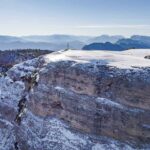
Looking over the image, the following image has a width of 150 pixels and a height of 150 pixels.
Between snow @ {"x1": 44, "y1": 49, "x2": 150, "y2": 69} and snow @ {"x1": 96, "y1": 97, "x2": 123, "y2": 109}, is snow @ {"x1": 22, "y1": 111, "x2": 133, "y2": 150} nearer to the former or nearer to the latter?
snow @ {"x1": 96, "y1": 97, "x2": 123, "y2": 109}

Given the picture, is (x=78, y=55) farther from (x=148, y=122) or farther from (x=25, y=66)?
(x=148, y=122)

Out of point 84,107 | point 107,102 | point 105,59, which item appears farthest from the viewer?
point 105,59

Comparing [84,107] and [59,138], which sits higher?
[84,107]

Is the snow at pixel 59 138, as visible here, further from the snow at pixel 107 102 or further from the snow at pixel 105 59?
the snow at pixel 105 59

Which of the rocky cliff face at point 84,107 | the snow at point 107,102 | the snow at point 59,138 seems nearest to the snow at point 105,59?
the rocky cliff face at point 84,107

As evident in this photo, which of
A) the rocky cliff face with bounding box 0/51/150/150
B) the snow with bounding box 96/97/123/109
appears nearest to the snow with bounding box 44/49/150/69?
the rocky cliff face with bounding box 0/51/150/150

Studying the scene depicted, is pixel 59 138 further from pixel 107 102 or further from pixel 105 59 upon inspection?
pixel 105 59

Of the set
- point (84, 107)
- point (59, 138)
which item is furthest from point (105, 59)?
point (59, 138)

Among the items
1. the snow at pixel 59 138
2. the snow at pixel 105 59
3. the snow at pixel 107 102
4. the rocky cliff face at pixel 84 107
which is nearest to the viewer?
the rocky cliff face at pixel 84 107
